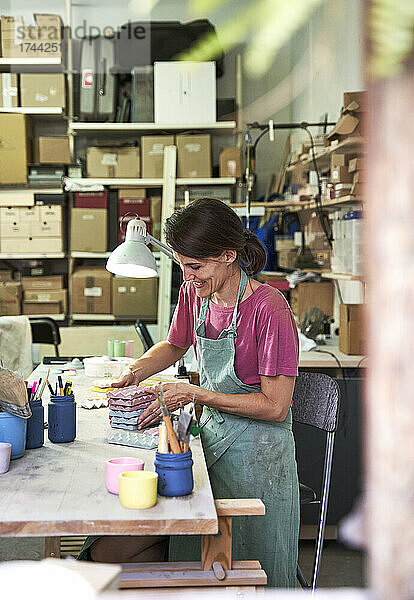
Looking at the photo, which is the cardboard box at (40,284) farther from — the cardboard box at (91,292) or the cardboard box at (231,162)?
the cardboard box at (231,162)

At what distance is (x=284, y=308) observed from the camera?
1.96 metres

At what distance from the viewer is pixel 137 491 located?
1.30 m

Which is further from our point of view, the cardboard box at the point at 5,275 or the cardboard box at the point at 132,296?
the cardboard box at the point at 5,275

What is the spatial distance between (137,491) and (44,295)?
426 centimetres

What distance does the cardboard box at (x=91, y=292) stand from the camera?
5.34 m

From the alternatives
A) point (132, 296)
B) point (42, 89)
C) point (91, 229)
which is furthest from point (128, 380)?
point (42, 89)

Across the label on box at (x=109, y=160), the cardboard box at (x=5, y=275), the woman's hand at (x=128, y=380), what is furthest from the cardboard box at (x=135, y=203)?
the woman's hand at (x=128, y=380)

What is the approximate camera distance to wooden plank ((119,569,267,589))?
52.6 inches

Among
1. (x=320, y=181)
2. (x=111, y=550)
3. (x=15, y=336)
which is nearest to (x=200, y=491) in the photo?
(x=111, y=550)

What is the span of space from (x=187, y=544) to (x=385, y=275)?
1.57m

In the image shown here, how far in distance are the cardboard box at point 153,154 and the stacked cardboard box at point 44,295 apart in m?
1.06

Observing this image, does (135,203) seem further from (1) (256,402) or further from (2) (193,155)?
(1) (256,402)

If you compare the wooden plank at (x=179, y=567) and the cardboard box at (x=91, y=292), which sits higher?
the cardboard box at (x=91, y=292)

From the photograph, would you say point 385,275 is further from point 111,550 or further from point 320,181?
point 320,181
